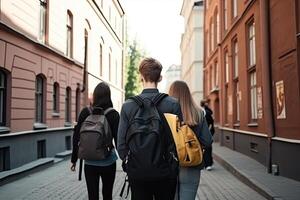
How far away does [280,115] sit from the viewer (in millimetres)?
11250

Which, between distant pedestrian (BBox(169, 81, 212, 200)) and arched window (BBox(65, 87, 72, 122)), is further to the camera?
arched window (BBox(65, 87, 72, 122))

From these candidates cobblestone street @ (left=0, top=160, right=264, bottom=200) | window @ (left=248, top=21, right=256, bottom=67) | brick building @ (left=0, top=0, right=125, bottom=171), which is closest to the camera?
cobblestone street @ (left=0, top=160, right=264, bottom=200)

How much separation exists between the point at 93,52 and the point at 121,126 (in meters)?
24.6

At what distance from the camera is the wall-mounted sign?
11.0 m

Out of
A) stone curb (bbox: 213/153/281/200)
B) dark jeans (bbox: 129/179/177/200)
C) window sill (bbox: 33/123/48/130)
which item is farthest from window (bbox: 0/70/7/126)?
dark jeans (bbox: 129/179/177/200)

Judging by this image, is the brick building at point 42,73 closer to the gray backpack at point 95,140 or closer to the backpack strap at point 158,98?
the gray backpack at point 95,140

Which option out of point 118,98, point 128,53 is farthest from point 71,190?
point 128,53

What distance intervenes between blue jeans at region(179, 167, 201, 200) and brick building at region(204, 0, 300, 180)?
558 cm

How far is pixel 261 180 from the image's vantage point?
33.6 ft

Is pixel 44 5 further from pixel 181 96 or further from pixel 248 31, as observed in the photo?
pixel 181 96

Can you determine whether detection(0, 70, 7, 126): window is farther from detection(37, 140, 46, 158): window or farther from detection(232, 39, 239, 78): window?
detection(232, 39, 239, 78): window

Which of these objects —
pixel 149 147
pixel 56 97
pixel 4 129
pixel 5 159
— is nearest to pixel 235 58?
pixel 56 97

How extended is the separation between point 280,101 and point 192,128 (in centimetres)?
714

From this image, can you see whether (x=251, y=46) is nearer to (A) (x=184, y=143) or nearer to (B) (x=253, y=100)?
(B) (x=253, y=100)
